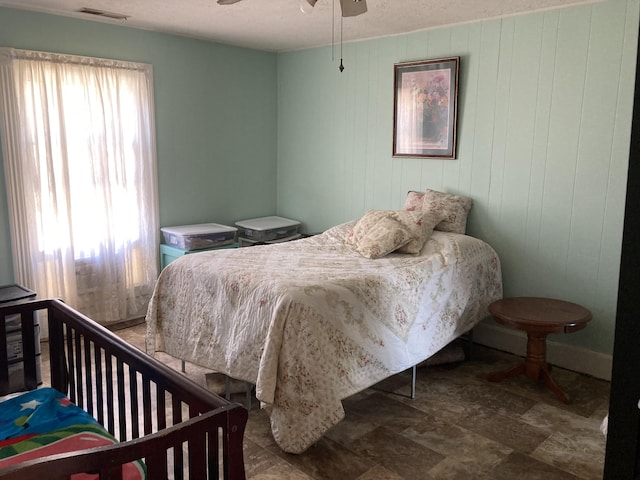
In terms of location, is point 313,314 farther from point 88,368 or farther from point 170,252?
point 170,252

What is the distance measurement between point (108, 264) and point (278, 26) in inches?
86.8

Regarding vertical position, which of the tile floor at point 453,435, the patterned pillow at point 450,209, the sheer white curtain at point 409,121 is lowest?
the tile floor at point 453,435

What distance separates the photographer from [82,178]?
13.0 ft

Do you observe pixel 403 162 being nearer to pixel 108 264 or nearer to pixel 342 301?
pixel 342 301

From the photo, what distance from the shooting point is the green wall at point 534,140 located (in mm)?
3254

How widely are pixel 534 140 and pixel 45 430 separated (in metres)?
3.19

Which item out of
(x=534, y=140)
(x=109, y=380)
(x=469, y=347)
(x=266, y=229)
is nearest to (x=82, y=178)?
(x=266, y=229)

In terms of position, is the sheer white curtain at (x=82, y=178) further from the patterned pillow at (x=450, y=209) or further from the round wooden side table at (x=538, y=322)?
the round wooden side table at (x=538, y=322)

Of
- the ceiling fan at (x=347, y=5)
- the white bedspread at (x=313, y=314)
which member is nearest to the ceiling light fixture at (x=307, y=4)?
the ceiling fan at (x=347, y=5)

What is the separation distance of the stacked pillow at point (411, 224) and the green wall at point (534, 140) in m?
0.17

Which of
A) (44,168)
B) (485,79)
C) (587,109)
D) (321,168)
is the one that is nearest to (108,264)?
(44,168)

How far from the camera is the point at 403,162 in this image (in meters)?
4.29

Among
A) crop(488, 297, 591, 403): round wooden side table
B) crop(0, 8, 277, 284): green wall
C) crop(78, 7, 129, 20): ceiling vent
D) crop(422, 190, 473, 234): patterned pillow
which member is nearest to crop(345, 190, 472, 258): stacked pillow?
crop(422, 190, 473, 234): patterned pillow

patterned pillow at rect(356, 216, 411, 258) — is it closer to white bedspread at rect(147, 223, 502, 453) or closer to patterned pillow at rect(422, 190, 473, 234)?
white bedspread at rect(147, 223, 502, 453)
